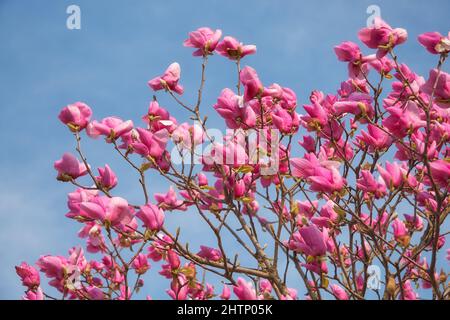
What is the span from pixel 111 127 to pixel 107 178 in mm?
271

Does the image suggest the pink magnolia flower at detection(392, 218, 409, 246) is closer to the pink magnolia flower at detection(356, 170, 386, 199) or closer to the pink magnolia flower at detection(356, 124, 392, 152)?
the pink magnolia flower at detection(356, 170, 386, 199)

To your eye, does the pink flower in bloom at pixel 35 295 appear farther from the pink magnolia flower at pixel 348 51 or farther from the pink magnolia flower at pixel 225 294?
the pink magnolia flower at pixel 348 51

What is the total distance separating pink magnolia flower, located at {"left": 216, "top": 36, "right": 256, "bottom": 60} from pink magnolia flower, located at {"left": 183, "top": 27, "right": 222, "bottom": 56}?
54 mm

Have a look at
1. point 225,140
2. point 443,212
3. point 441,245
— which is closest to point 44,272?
point 225,140

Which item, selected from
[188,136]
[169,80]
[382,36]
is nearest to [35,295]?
[188,136]

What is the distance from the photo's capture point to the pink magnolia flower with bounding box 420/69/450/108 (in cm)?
252

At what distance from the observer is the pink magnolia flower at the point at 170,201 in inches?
129

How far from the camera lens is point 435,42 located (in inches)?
104

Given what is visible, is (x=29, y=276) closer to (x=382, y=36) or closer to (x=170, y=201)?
(x=170, y=201)

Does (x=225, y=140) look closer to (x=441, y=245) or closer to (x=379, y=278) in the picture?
(x=379, y=278)

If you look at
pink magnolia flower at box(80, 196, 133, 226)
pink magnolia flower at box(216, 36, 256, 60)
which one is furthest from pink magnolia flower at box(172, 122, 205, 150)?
pink magnolia flower at box(80, 196, 133, 226)

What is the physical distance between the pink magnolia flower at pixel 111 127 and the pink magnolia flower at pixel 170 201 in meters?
0.54

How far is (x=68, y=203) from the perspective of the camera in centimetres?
276
